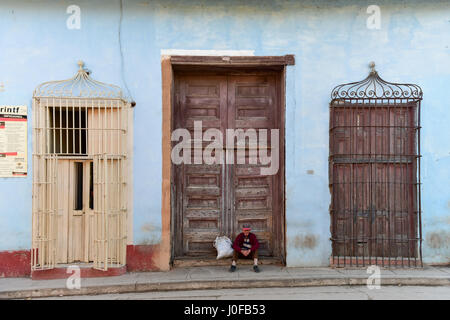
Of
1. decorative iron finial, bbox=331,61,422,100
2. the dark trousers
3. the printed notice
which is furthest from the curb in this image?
decorative iron finial, bbox=331,61,422,100

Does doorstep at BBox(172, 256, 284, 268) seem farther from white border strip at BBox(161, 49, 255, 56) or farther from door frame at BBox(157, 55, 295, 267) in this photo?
white border strip at BBox(161, 49, 255, 56)

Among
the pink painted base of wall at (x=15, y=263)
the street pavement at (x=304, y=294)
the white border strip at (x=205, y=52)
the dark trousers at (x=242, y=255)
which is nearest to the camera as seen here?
the street pavement at (x=304, y=294)

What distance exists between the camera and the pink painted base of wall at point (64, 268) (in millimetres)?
5410

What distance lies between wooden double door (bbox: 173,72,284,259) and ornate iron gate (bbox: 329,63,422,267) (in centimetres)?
103

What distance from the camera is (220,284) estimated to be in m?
5.13

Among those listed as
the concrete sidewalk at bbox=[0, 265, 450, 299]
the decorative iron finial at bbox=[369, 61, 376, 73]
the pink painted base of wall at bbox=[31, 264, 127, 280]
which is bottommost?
the concrete sidewalk at bbox=[0, 265, 450, 299]

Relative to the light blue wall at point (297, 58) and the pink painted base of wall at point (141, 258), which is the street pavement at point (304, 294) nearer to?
the pink painted base of wall at point (141, 258)

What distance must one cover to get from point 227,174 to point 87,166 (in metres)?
2.32

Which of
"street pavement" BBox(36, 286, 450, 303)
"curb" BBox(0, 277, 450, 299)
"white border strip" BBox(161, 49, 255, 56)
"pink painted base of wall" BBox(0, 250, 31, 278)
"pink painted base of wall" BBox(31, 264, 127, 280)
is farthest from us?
"white border strip" BBox(161, 49, 255, 56)

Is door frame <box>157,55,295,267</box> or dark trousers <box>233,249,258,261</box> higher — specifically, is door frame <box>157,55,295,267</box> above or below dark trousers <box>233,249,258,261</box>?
above

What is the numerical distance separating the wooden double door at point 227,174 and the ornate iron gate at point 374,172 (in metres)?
1.03

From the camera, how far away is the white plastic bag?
5.88m

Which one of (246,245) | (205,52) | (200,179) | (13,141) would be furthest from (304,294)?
(13,141)

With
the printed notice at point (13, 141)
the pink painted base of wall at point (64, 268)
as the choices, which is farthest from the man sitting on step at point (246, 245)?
the printed notice at point (13, 141)
